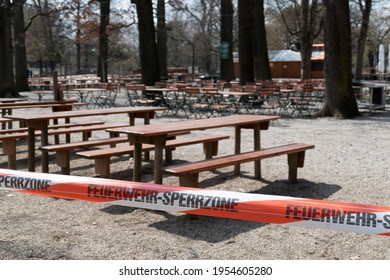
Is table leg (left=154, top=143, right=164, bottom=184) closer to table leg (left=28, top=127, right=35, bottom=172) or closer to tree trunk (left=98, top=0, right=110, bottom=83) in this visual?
A: table leg (left=28, top=127, right=35, bottom=172)

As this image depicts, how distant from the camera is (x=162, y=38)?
34.9 metres

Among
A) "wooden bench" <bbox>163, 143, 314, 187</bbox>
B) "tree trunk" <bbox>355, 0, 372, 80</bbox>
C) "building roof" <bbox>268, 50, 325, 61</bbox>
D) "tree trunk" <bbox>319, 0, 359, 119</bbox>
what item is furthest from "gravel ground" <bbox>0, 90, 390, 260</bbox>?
"building roof" <bbox>268, 50, 325, 61</bbox>

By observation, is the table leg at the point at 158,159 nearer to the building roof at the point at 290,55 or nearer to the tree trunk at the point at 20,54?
the tree trunk at the point at 20,54

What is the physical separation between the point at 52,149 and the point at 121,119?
8.34 metres

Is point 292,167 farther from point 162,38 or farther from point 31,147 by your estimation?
point 162,38

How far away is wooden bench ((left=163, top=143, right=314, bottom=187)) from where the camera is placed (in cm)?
552

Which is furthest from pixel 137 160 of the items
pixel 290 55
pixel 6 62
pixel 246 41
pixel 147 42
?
pixel 290 55

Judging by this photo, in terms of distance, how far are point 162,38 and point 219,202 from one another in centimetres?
3206

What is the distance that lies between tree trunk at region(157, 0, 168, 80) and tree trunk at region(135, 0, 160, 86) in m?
9.31

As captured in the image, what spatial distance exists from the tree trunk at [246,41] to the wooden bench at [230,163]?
46.4ft

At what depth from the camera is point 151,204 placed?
3.91 metres
